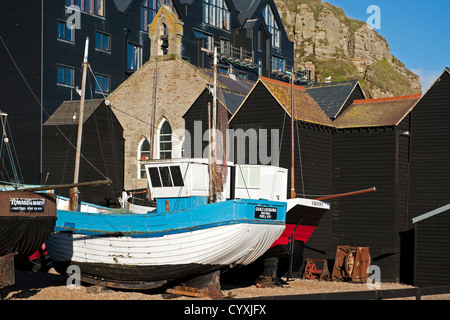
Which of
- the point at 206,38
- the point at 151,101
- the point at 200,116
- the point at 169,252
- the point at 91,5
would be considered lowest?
the point at 169,252

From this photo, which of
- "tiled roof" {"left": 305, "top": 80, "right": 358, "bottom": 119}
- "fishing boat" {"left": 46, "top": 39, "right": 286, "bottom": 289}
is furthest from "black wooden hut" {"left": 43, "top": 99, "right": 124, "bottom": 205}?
"fishing boat" {"left": 46, "top": 39, "right": 286, "bottom": 289}

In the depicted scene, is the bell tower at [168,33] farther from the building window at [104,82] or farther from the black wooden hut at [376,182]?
the black wooden hut at [376,182]

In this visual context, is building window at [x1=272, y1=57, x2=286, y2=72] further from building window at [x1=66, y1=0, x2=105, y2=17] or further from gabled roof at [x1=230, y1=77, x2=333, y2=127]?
gabled roof at [x1=230, y1=77, x2=333, y2=127]

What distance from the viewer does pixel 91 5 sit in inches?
2108

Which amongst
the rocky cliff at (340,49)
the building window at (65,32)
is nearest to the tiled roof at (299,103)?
the building window at (65,32)

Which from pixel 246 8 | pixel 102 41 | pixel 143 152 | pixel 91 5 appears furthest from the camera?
pixel 246 8

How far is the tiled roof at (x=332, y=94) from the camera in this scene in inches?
1560

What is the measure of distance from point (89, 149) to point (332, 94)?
15233mm

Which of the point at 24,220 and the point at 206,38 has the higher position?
the point at 206,38

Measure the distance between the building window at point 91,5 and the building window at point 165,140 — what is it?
13.5m

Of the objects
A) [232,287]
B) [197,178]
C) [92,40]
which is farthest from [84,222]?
[92,40]

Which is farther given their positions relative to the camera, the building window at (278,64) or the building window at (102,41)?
the building window at (278,64)

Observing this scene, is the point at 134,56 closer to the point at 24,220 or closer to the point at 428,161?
the point at 428,161

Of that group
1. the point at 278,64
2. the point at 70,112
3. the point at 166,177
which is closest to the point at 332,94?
the point at 166,177
